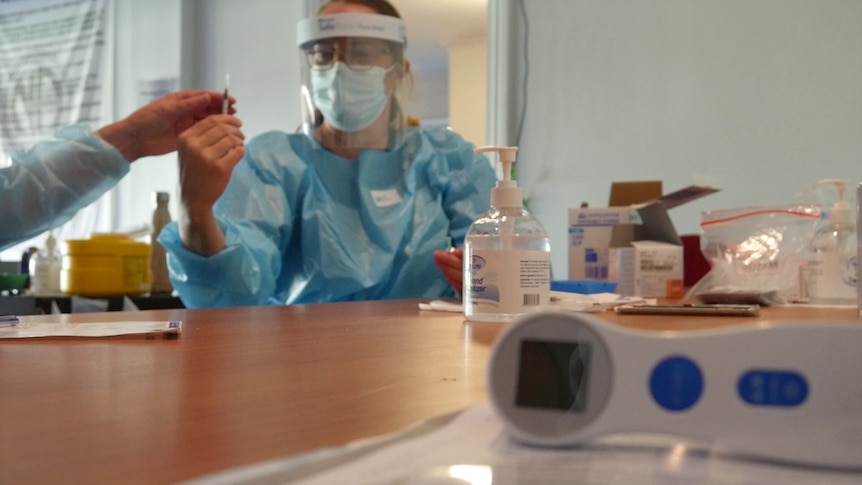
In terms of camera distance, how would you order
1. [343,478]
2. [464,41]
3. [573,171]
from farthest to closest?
1. [464,41]
2. [573,171]
3. [343,478]

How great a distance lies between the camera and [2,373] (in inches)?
16.8

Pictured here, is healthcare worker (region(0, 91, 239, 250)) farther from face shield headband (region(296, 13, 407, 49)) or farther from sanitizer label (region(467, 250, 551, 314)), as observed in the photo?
sanitizer label (region(467, 250, 551, 314))

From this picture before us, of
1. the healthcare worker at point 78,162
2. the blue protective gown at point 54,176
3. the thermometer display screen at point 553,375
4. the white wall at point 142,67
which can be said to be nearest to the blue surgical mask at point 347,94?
the healthcare worker at point 78,162

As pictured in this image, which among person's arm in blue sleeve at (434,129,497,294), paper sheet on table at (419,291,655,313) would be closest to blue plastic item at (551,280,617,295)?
paper sheet on table at (419,291,655,313)

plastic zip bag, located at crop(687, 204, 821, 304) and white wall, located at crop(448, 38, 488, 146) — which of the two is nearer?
plastic zip bag, located at crop(687, 204, 821, 304)

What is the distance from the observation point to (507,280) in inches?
29.2

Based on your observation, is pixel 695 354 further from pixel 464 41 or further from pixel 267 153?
pixel 464 41

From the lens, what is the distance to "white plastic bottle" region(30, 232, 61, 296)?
2234 millimetres

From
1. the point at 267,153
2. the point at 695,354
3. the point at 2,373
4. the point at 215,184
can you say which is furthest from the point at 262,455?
the point at 267,153

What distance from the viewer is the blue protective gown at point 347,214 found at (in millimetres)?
1475

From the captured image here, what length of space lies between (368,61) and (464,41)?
3005mm

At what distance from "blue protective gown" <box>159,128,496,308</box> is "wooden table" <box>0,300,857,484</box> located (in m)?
0.82

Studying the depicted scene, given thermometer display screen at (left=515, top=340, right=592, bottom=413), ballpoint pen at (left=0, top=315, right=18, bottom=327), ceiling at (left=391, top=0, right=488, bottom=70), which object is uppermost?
ceiling at (left=391, top=0, right=488, bottom=70)

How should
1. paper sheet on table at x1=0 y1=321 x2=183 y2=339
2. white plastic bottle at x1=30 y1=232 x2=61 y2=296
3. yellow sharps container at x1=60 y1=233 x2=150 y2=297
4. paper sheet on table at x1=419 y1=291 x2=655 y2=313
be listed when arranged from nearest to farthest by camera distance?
paper sheet on table at x1=0 y1=321 x2=183 y2=339, paper sheet on table at x1=419 y1=291 x2=655 y2=313, yellow sharps container at x1=60 y1=233 x2=150 y2=297, white plastic bottle at x1=30 y1=232 x2=61 y2=296
